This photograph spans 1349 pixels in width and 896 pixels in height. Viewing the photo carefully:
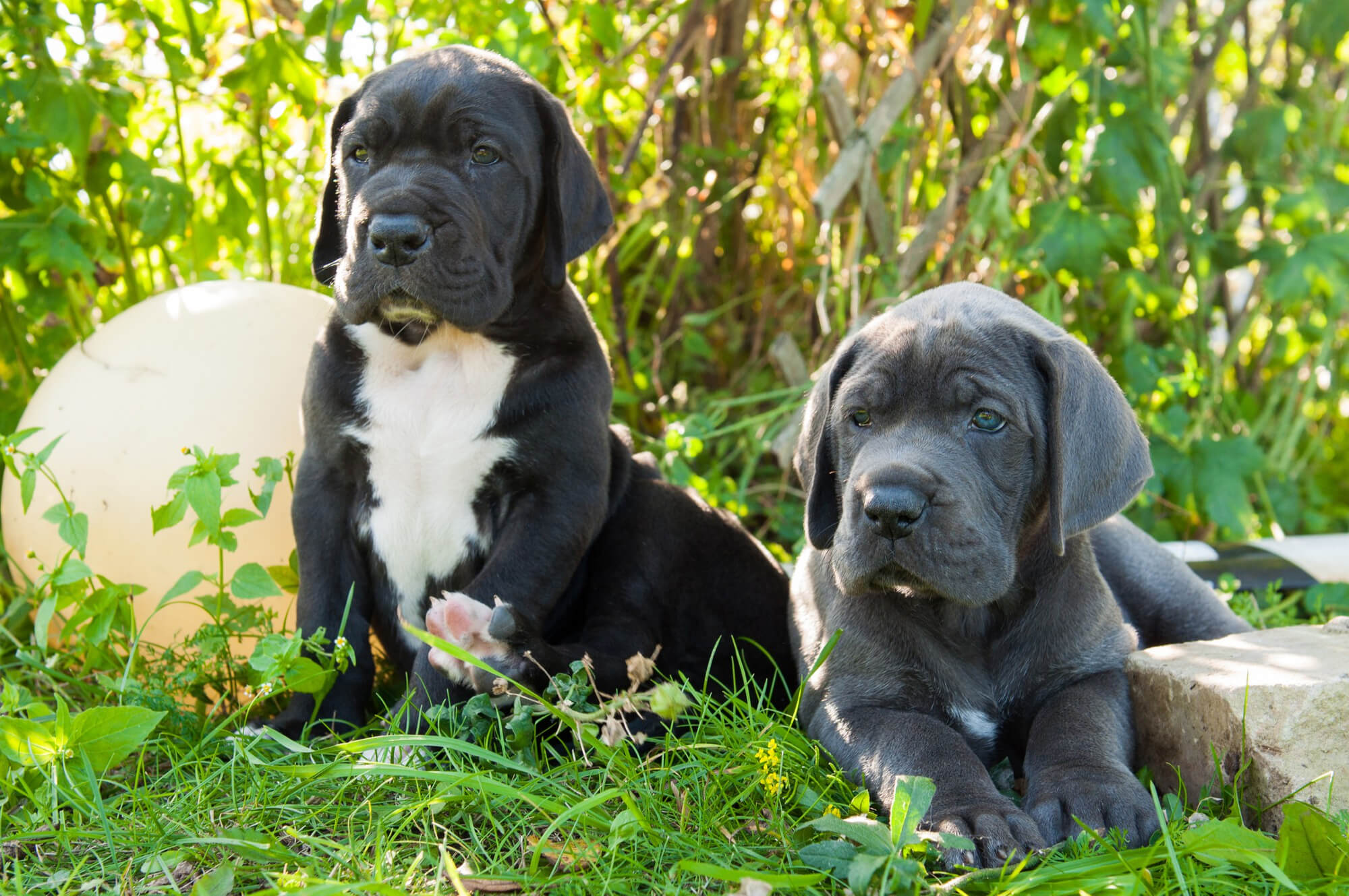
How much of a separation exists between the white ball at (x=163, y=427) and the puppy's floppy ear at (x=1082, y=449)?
2.39m

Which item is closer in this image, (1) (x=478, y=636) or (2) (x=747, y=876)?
(2) (x=747, y=876)

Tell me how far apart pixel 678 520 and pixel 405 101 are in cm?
155

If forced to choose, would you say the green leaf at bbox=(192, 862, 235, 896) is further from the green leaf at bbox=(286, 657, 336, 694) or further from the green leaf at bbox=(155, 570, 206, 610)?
the green leaf at bbox=(155, 570, 206, 610)

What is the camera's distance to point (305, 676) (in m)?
3.35

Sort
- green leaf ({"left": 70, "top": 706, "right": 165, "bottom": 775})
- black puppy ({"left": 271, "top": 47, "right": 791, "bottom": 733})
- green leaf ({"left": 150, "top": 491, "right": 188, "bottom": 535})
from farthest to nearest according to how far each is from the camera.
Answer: green leaf ({"left": 150, "top": 491, "right": 188, "bottom": 535}) → black puppy ({"left": 271, "top": 47, "right": 791, "bottom": 733}) → green leaf ({"left": 70, "top": 706, "right": 165, "bottom": 775})

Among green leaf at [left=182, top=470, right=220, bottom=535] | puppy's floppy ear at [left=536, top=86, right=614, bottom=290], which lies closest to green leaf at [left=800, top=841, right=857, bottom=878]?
puppy's floppy ear at [left=536, top=86, right=614, bottom=290]

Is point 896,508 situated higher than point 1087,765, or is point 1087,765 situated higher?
point 896,508

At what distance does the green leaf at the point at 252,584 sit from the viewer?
3.49 metres

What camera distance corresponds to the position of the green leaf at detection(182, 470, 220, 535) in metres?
3.50

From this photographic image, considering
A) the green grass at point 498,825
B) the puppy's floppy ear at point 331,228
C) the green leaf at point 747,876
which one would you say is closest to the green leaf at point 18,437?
the puppy's floppy ear at point 331,228

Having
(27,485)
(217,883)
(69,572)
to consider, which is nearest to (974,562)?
(217,883)

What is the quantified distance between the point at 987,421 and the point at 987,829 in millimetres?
1010

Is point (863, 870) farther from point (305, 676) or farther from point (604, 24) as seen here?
point (604, 24)

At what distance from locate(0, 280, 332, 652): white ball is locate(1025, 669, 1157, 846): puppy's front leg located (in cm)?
233
